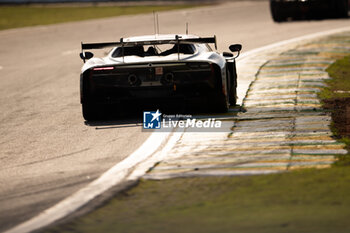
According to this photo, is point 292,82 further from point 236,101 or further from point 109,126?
point 109,126

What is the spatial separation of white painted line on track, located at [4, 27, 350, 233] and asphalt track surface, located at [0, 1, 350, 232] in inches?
4.3

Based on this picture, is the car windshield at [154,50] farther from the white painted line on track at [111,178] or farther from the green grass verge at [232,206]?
the green grass verge at [232,206]

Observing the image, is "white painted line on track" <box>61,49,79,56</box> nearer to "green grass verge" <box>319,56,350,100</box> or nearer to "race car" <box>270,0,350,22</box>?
"green grass verge" <box>319,56,350,100</box>

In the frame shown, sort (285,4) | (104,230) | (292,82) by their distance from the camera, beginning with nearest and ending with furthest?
(104,230), (292,82), (285,4)

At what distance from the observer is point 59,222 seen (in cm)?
604

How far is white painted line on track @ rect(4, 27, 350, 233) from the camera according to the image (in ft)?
20.2

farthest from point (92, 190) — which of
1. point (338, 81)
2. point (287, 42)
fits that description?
point (287, 42)

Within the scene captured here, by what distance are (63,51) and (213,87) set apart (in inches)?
510

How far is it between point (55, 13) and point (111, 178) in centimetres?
2988

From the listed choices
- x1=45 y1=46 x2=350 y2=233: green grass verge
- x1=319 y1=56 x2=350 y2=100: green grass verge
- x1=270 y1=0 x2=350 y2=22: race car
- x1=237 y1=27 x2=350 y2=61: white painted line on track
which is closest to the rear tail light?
x1=319 y1=56 x2=350 y2=100: green grass verge

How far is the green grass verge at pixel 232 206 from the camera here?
18.9 feet

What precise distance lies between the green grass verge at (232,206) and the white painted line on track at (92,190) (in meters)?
0.21

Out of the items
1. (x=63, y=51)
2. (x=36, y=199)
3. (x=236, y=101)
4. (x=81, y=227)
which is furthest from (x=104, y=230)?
(x=63, y=51)

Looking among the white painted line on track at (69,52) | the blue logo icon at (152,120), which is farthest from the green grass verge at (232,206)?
the white painted line on track at (69,52)
